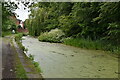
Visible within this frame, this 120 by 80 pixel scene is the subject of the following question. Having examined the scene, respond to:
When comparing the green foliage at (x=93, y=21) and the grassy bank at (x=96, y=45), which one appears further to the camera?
the grassy bank at (x=96, y=45)

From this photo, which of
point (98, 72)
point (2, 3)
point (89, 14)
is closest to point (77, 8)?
point (89, 14)

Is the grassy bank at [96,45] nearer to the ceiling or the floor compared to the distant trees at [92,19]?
nearer to the floor

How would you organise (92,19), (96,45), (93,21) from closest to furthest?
(96,45)
(93,21)
(92,19)

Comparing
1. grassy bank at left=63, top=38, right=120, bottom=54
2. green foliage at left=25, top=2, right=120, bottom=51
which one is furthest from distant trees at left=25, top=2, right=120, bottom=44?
grassy bank at left=63, top=38, right=120, bottom=54

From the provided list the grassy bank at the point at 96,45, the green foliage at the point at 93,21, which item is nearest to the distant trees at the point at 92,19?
the green foliage at the point at 93,21

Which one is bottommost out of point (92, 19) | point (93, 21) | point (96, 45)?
point (96, 45)

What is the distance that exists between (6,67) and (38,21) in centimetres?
2426

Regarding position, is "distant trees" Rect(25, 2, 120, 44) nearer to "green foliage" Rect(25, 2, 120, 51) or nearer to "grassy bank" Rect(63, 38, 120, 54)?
"green foliage" Rect(25, 2, 120, 51)

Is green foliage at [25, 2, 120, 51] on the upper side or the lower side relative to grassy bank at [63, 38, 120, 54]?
upper

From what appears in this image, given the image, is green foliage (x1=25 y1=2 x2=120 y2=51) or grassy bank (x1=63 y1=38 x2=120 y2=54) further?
grassy bank (x1=63 y1=38 x2=120 y2=54)

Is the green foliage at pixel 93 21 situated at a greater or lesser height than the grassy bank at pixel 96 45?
greater

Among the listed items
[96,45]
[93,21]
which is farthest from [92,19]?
[96,45]

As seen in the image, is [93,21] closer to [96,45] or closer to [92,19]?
[92,19]

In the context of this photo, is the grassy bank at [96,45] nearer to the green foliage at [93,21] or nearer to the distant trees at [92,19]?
the green foliage at [93,21]
